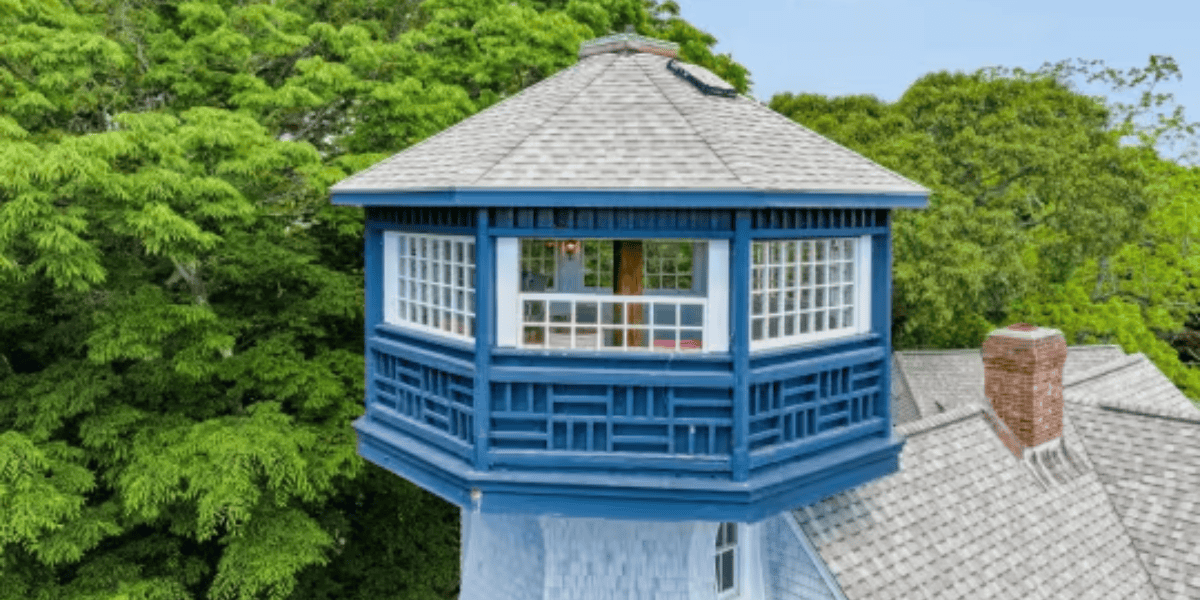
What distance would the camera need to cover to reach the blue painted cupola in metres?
7.27

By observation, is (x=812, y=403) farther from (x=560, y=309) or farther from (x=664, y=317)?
(x=560, y=309)

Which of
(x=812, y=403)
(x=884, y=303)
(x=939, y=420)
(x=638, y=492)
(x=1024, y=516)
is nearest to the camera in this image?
(x=638, y=492)

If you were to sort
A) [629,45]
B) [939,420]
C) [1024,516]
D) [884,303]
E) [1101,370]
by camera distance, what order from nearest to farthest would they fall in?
[884,303] < [629,45] < [1024,516] < [939,420] < [1101,370]

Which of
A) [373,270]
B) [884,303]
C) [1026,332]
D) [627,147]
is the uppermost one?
[627,147]

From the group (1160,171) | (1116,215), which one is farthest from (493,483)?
(1160,171)

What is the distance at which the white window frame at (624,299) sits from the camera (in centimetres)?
736

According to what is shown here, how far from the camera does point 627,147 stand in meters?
7.69

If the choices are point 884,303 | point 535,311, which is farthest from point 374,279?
point 884,303

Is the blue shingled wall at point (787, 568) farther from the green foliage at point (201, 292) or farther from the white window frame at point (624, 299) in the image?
the green foliage at point (201, 292)

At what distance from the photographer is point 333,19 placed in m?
19.0

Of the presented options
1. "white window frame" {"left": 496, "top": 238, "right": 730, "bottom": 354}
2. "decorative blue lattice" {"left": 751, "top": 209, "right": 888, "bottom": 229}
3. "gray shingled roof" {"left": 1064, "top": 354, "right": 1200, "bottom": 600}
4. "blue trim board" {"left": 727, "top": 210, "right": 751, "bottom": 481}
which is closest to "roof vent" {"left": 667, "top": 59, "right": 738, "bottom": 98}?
"decorative blue lattice" {"left": 751, "top": 209, "right": 888, "bottom": 229}

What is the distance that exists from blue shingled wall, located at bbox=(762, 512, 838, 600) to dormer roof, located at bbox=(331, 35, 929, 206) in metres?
3.64

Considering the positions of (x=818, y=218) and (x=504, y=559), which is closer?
(x=818, y=218)

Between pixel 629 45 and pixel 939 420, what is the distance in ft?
20.5
